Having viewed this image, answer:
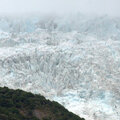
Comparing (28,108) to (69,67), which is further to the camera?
(69,67)

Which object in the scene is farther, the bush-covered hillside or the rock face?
the rock face

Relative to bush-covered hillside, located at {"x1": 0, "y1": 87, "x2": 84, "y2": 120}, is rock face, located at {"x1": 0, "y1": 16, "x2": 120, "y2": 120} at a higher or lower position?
higher

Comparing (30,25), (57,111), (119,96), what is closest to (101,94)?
(119,96)

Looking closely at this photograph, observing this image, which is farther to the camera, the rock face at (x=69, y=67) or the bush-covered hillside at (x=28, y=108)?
the rock face at (x=69, y=67)

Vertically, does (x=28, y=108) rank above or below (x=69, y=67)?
below
